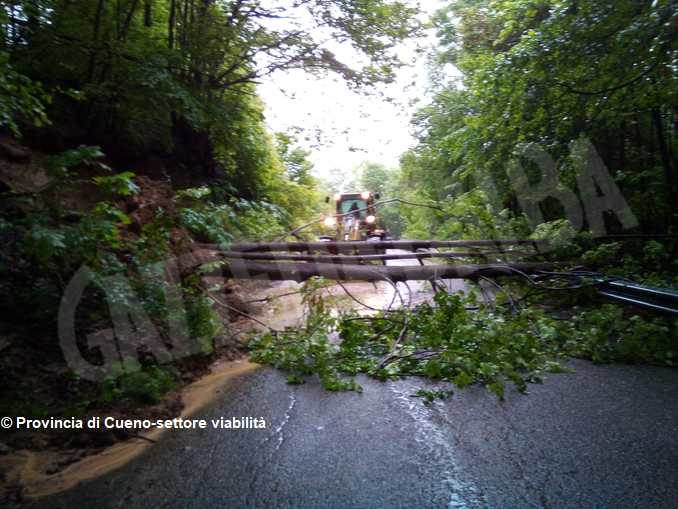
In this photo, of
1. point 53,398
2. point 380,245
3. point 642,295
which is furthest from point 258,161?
point 642,295

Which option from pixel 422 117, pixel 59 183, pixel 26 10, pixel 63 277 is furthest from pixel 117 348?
pixel 422 117

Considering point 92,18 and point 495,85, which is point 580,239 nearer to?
point 495,85

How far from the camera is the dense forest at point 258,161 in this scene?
3707 millimetres

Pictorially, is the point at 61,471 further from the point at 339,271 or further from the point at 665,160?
the point at 665,160

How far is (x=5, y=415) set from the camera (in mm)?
3053

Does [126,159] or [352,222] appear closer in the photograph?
[126,159]

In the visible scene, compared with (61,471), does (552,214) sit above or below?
above

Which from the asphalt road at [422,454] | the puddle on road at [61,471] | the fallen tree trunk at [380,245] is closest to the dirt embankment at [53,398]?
the puddle on road at [61,471]

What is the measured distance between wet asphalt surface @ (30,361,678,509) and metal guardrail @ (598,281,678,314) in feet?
2.73

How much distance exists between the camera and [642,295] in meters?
4.68

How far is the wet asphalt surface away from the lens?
2535mm

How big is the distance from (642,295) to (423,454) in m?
3.61

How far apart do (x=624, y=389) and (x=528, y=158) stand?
6124 mm

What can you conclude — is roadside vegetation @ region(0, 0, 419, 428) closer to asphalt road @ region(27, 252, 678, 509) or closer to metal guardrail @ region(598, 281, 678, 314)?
asphalt road @ region(27, 252, 678, 509)
